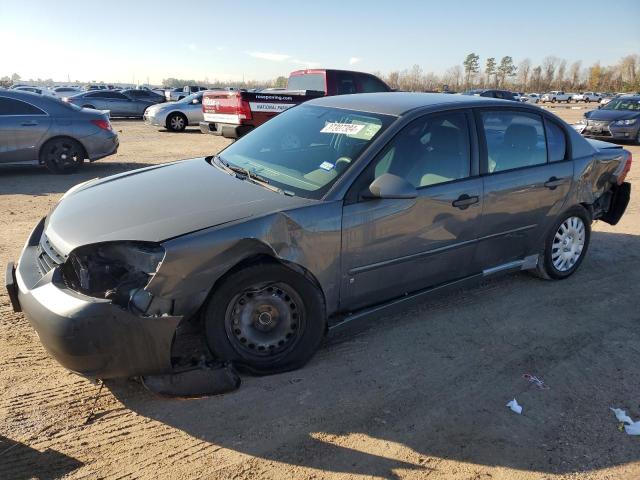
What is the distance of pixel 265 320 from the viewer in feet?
10.4

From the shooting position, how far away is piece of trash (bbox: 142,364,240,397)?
289 centimetres

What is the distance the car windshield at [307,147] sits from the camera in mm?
3461

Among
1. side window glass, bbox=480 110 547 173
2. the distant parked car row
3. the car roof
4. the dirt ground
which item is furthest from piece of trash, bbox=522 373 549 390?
the distant parked car row

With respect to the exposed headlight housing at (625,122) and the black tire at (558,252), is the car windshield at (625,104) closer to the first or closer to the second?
the exposed headlight housing at (625,122)

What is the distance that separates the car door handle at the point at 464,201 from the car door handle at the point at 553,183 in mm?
996

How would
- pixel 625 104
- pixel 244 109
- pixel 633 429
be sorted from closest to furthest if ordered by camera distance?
1. pixel 633 429
2. pixel 244 109
3. pixel 625 104

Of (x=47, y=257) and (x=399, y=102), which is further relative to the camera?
(x=399, y=102)

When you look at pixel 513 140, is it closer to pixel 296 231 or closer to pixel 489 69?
pixel 296 231

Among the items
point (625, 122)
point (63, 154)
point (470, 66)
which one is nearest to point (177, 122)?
point (63, 154)

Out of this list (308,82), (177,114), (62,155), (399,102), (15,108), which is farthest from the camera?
(177,114)

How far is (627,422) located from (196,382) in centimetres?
249

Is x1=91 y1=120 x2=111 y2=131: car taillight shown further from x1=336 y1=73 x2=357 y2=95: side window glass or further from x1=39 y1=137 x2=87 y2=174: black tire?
x1=336 y1=73 x2=357 y2=95: side window glass

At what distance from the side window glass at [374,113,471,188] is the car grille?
2057mm

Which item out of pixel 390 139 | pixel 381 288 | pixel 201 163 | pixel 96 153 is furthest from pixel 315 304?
pixel 96 153
